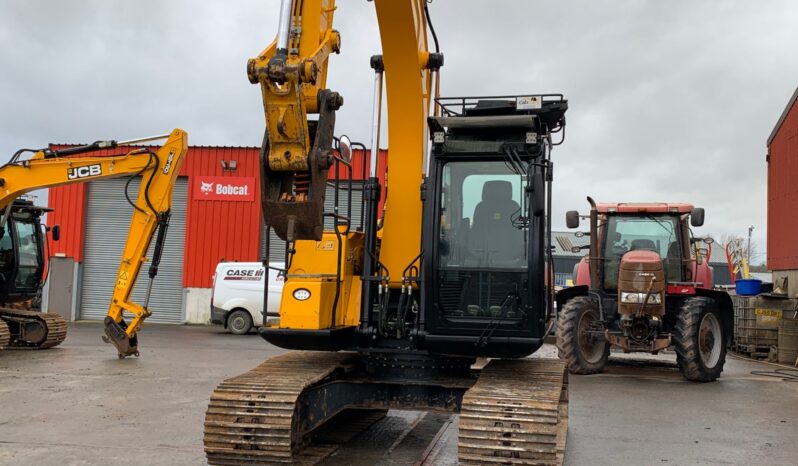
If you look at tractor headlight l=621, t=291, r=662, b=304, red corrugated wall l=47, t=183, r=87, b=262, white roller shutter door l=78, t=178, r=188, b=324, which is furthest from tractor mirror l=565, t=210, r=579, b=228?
red corrugated wall l=47, t=183, r=87, b=262

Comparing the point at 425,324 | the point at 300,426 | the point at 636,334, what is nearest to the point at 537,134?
the point at 425,324

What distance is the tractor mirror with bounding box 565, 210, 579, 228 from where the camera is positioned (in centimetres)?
1255

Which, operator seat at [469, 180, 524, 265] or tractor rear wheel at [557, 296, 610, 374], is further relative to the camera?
tractor rear wheel at [557, 296, 610, 374]

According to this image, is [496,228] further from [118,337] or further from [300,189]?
[118,337]

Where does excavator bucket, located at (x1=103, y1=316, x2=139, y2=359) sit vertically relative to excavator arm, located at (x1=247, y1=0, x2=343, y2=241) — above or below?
below

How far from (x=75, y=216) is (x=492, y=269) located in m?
21.8

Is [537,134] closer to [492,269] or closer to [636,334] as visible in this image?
[492,269]

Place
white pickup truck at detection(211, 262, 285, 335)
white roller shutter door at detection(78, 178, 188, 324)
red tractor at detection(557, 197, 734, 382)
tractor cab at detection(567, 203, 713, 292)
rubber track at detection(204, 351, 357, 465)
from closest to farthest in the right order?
1. rubber track at detection(204, 351, 357, 465)
2. red tractor at detection(557, 197, 734, 382)
3. tractor cab at detection(567, 203, 713, 292)
4. white pickup truck at detection(211, 262, 285, 335)
5. white roller shutter door at detection(78, 178, 188, 324)

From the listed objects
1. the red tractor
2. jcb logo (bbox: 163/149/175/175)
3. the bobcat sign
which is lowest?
the red tractor

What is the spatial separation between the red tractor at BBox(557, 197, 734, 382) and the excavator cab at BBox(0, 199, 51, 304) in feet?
37.7

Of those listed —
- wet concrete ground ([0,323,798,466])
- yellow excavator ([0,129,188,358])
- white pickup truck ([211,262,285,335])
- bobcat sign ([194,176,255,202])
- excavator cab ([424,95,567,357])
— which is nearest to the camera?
excavator cab ([424,95,567,357])

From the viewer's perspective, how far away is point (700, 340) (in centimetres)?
1178

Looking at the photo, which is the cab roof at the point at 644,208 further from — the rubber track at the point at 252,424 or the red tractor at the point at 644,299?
the rubber track at the point at 252,424

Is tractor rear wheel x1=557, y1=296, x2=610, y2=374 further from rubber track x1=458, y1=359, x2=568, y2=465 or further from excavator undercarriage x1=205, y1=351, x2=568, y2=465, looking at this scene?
rubber track x1=458, y1=359, x2=568, y2=465
